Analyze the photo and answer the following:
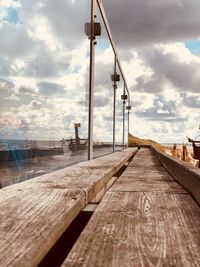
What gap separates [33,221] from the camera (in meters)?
1.37

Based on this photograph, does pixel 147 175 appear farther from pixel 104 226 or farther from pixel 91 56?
pixel 91 56

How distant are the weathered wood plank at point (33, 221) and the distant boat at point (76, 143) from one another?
2140 millimetres

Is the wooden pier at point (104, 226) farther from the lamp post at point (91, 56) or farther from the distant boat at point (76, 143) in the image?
the lamp post at point (91, 56)

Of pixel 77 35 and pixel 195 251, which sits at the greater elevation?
pixel 77 35

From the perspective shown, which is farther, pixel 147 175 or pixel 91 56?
pixel 91 56

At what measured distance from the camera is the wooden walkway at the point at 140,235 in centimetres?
111

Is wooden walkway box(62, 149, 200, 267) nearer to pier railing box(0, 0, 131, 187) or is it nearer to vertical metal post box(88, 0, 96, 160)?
pier railing box(0, 0, 131, 187)

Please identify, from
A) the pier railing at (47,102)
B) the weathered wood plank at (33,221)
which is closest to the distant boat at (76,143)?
the pier railing at (47,102)

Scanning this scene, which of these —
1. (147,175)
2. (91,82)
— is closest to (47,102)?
(147,175)

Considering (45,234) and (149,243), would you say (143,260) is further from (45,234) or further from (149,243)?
(45,234)

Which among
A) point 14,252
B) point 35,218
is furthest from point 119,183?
point 14,252

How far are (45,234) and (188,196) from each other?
133 centimetres

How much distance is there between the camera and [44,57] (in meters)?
3.17

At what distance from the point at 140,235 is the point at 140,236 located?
0.01 meters
